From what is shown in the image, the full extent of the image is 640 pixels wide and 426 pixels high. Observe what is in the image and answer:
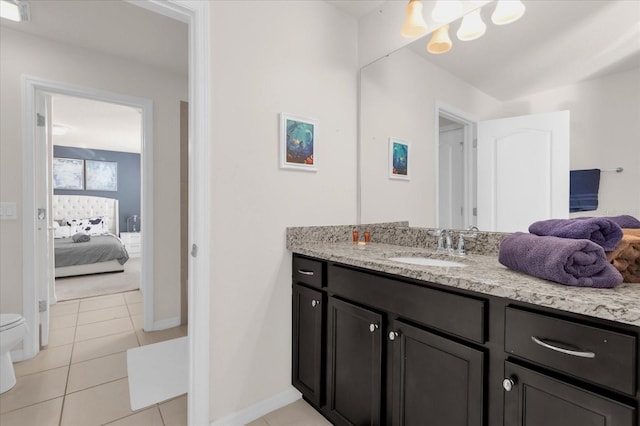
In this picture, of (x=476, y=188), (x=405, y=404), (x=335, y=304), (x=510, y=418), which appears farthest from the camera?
(x=476, y=188)

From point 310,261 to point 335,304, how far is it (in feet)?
0.94

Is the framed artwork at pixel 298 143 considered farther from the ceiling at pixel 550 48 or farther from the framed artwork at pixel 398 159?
the ceiling at pixel 550 48

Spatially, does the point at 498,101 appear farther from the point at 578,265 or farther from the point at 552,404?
the point at 552,404

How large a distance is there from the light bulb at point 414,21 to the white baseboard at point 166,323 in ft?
10.5

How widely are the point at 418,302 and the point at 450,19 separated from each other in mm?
1573

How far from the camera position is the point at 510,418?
88 centimetres

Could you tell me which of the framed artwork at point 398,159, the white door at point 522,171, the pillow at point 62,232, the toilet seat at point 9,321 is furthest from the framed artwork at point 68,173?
the white door at point 522,171

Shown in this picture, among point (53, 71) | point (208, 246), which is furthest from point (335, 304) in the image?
point (53, 71)

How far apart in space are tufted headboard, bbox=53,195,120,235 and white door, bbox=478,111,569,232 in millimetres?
7601

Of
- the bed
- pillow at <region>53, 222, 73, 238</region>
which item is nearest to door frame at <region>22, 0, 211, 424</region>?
the bed

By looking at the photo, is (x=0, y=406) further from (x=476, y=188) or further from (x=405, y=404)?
(x=476, y=188)

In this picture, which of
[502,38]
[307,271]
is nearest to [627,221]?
[502,38]

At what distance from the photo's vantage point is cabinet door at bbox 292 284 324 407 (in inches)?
63.5

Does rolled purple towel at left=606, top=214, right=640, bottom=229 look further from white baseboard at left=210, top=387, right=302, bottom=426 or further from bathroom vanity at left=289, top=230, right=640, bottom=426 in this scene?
white baseboard at left=210, top=387, right=302, bottom=426
